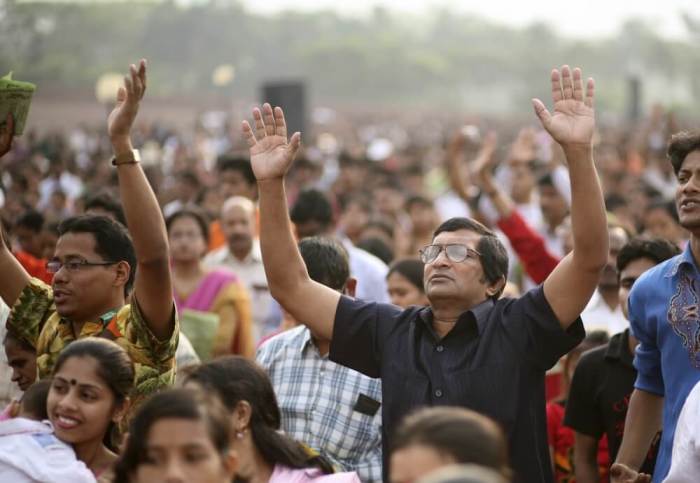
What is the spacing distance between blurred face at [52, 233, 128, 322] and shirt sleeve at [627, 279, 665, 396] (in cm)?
185

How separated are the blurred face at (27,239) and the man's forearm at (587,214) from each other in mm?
5102

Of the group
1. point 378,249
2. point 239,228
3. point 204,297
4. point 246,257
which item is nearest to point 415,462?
point 204,297

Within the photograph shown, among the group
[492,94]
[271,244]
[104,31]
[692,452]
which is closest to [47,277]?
[271,244]

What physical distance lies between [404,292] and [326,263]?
1116 mm

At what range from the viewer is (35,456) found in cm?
394

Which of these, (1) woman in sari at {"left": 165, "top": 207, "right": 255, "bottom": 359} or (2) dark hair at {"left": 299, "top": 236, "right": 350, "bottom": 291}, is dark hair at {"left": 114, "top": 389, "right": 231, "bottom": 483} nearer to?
(2) dark hair at {"left": 299, "top": 236, "right": 350, "bottom": 291}

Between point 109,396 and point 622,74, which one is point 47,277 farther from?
point 622,74

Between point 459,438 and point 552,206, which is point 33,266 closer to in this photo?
point 552,206

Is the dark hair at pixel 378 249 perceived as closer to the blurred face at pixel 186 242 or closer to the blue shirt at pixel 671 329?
the blurred face at pixel 186 242

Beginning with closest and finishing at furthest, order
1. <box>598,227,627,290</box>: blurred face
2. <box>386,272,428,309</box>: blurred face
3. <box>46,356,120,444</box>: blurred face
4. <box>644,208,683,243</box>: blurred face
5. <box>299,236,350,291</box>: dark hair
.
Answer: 1. <box>46,356,120,444</box>: blurred face
2. <box>299,236,350,291</box>: dark hair
3. <box>386,272,428,309</box>: blurred face
4. <box>598,227,627,290</box>: blurred face
5. <box>644,208,683,243</box>: blurred face

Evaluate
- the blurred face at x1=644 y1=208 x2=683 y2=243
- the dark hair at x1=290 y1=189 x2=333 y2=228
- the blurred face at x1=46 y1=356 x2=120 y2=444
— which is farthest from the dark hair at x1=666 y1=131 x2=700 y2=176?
the blurred face at x1=644 y1=208 x2=683 y2=243

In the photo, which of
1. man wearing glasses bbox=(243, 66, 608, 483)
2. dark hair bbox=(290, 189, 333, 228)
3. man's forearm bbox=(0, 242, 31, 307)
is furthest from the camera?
dark hair bbox=(290, 189, 333, 228)

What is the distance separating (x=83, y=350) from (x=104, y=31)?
308 ft

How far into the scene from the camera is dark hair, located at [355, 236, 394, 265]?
9.02 meters
